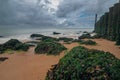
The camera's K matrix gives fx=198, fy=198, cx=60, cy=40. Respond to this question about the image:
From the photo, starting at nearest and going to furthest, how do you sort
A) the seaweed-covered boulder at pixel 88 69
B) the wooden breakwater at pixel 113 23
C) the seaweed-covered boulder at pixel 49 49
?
the seaweed-covered boulder at pixel 88 69 < the seaweed-covered boulder at pixel 49 49 < the wooden breakwater at pixel 113 23

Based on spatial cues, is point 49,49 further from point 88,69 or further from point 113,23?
point 113,23

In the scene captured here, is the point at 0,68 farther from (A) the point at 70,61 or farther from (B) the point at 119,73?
(B) the point at 119,73

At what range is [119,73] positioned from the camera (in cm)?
556

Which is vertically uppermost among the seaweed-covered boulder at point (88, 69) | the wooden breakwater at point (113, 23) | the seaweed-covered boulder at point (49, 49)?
the wooden breakwater at point (113, 23)

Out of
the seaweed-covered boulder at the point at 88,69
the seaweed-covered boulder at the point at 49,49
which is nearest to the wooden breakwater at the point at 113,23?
the seaweed-covered boulder at the point at 49,49

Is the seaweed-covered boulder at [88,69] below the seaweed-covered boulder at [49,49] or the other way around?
the other way around

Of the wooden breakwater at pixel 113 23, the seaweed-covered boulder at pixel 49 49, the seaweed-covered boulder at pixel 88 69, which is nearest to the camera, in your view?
the seaweed-covered boulder at pixel 88 69

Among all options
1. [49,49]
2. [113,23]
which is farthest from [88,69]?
[113,23]

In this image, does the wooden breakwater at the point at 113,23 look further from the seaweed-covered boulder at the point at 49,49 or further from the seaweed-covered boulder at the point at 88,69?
the seaweed-covered boulder at the point at 88,69

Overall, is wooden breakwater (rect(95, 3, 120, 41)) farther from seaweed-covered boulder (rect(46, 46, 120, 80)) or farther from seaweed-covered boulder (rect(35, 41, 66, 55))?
seaweed-covered boulder (rect(46, 46, 120, 80))

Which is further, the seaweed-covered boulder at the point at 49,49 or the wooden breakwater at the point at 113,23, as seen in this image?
the wooden breakwater at the point at 113,23

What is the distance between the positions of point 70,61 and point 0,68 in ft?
14.8

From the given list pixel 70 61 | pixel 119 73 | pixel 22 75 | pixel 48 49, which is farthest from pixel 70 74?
pixel 48 49

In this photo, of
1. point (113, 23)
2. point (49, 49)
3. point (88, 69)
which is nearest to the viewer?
point (88, 69)
